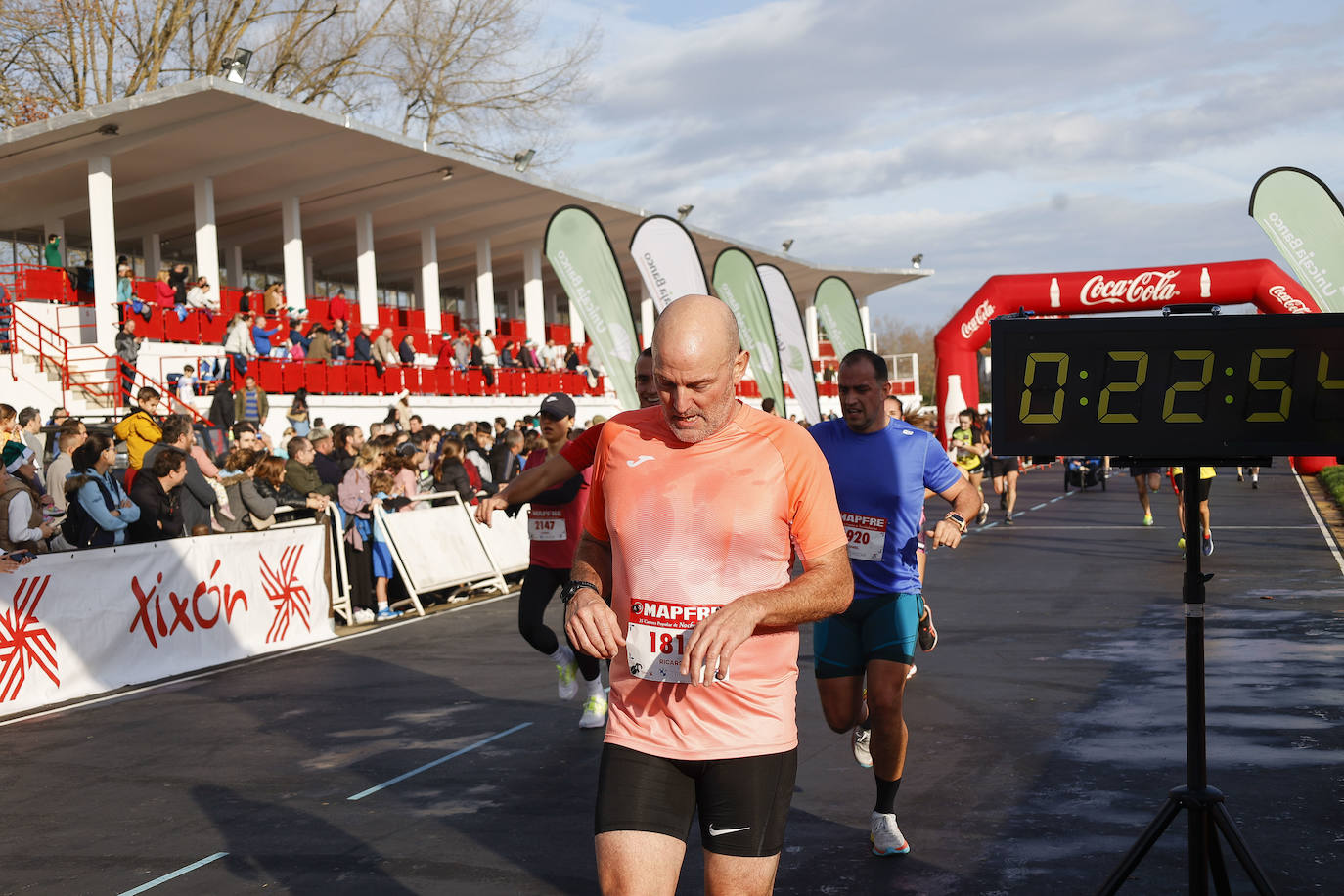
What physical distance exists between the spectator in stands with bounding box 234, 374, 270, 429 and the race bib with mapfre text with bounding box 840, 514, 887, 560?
15896mm

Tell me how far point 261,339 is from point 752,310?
8742 mm

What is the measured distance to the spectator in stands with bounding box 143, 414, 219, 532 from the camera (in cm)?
1152

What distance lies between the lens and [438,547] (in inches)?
580

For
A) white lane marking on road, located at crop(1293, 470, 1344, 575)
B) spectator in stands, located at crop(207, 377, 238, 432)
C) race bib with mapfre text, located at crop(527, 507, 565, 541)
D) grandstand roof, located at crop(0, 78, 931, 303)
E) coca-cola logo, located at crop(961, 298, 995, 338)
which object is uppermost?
grandstand roof, located at crop(0, 78, 931, 303)

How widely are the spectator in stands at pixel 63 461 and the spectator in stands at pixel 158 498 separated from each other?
126 centimetres

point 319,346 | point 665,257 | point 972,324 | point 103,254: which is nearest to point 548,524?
point 665,257

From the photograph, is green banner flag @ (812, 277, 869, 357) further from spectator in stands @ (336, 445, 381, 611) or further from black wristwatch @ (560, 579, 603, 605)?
black wristwatch @ (560, 579, 603, 605)

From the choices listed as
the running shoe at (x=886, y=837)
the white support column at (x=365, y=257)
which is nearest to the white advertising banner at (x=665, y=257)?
the running shoe at (x=886, y=837)

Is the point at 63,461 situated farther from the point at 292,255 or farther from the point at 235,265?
the point at 235,265

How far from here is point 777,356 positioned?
23.1 m

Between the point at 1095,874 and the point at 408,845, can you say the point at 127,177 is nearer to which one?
the point at 408,845

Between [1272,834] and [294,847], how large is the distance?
411cm

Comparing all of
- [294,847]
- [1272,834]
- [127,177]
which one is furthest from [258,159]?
[1272,834]

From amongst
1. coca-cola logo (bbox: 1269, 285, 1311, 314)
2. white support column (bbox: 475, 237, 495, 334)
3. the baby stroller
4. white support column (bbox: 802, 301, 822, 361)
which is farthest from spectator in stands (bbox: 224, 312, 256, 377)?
white support column (bbox: 802, 301, 822, 361)
